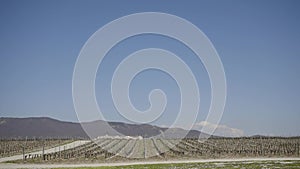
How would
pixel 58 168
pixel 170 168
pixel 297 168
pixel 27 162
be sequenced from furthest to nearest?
pixel 27 162 < pixel 58 168 < pixel 170 168 < pixel 297 168

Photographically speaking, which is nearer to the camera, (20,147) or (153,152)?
(153,152)

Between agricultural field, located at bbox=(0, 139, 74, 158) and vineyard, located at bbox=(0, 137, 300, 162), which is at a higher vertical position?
agricultural field, located at bbox=(0, 139, 74, 158)

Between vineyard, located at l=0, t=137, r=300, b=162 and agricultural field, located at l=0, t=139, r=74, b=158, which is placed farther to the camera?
agricultural field, located at l=0, t=139, r=74, b=158

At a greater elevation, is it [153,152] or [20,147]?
[20,147]

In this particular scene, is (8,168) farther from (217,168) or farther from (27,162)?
(217,168)

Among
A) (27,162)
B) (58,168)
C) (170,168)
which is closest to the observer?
(170,168)

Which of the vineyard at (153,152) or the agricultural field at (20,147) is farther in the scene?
the agricultural field at (20,147)

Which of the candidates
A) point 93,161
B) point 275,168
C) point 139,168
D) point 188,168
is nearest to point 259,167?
point 275,168

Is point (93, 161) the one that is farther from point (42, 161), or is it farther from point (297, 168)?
point (297, 168)

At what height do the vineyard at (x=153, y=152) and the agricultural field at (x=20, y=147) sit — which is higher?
the agricultural field at (x=20, y=147)

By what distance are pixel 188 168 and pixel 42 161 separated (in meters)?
21.4

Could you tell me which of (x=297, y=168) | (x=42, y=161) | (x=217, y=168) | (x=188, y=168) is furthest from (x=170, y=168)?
(x=42, y=161)

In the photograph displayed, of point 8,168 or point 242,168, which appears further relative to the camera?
point 8,168

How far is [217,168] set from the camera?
36906 millimetres
